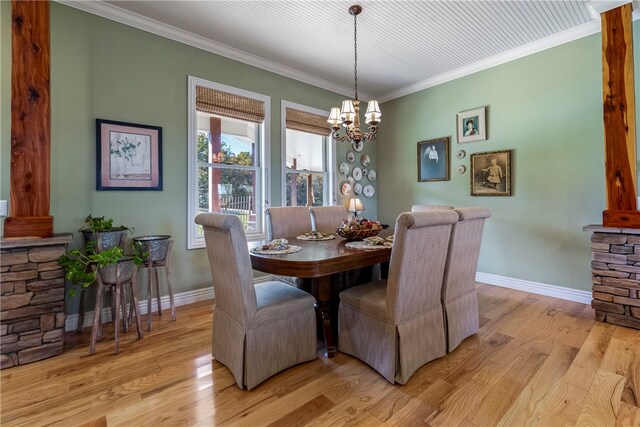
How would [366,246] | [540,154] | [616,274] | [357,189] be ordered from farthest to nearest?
1. [357,189]
2. [540,154]
3. [616,274]
4. [366,246]

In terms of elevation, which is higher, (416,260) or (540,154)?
(540,154)

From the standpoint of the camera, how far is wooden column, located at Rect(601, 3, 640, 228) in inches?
98.7

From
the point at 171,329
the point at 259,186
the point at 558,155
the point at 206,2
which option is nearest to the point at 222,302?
the point at 171,329

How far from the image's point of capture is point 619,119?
8.37ft

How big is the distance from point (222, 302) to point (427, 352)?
4.48 ft

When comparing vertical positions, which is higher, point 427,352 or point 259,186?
point 259,186

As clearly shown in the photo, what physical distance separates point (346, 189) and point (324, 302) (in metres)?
2.72

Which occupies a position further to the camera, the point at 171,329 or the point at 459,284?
the point at 171,329

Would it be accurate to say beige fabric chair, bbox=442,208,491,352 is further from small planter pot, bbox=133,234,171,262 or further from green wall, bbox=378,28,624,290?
small planter pot, bbox=133,234,171,262

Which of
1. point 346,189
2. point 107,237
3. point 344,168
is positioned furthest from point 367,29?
point 107,237

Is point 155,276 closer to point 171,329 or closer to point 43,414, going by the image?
point 171,329

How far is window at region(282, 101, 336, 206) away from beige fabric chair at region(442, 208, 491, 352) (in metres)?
2.40

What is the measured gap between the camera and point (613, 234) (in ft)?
8.31

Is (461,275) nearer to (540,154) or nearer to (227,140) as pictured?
(540,154)
